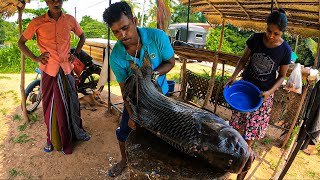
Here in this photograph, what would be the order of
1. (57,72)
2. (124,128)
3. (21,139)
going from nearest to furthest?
(124,128)
(57,72)
(21,139)

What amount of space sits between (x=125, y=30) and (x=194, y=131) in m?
1.06

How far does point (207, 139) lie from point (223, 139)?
6 cm

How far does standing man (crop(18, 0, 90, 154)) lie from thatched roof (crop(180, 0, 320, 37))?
2707 mm

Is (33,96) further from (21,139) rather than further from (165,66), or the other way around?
(165,66)

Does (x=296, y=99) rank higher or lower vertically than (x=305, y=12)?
lower

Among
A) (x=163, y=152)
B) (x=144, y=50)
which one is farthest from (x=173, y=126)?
(x=144, y=50)

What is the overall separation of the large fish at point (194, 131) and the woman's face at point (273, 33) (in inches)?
61.6

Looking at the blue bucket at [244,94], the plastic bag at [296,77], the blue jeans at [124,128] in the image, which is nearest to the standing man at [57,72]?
the blue jeans at [124,128]

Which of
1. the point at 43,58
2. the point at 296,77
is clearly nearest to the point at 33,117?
the point at 43,58

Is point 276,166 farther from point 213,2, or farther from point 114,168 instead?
point 213,2

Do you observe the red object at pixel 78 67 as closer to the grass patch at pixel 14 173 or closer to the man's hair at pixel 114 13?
the grass patch at pixel 14 173

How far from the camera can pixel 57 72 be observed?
3.30m

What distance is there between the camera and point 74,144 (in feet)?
12.3

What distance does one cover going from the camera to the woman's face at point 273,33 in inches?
83.3
